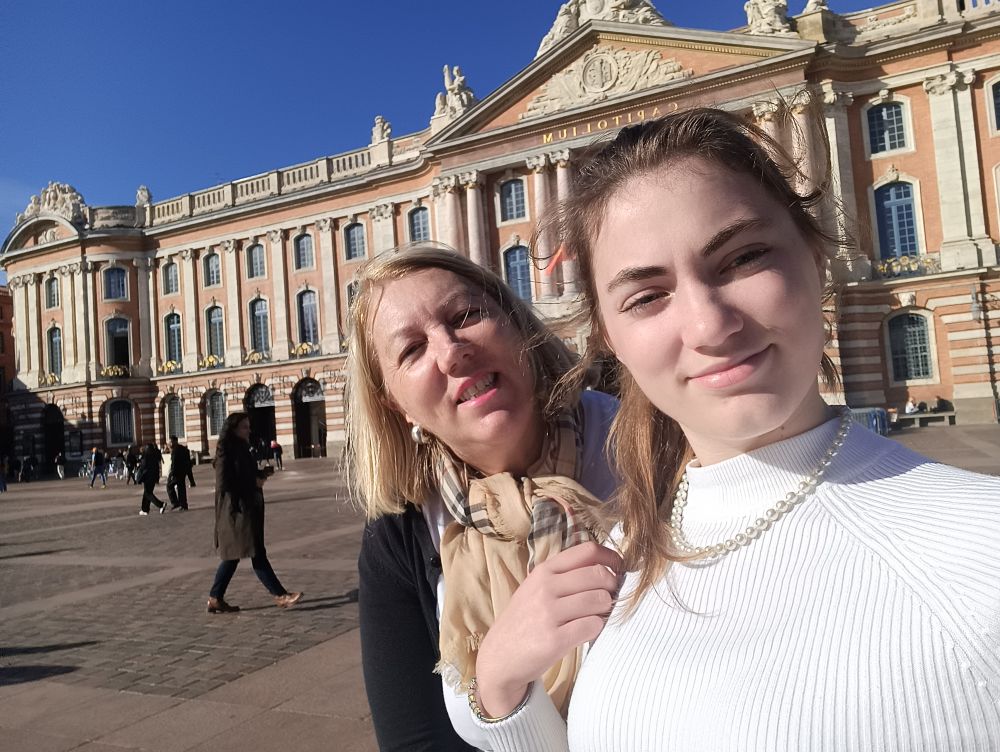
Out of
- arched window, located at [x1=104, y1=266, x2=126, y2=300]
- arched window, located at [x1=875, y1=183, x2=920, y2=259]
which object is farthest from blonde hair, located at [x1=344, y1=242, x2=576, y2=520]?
arched window, located at [x1=104, y1=266, x2=126, y2=300]

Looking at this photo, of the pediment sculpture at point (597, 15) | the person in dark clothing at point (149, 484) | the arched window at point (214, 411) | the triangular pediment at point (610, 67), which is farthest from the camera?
the arched window at point (214, 411)

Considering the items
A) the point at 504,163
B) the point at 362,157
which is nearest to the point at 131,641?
the point at 504,163

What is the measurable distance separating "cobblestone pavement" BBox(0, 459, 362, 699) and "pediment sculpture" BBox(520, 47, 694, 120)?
64.9 feet

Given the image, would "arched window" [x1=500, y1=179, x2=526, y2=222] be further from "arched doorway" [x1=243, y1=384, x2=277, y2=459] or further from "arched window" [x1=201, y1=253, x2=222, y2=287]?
"arched window" [x1=201, y1=253, x2=222, y2=287]

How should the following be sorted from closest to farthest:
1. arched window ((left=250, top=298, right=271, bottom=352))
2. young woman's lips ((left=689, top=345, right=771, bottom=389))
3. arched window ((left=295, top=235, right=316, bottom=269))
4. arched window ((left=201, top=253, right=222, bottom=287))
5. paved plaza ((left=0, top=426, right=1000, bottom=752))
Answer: young woman's lips ((left=689, top=345, right=771, bottom=389)) → paved plaza ((left=0, top=426, right=1000, bottom=752)) → arched window ((left=295, top=235, right=316, bottom=269)) → arched window ((left=250, top=298, right=271, bottom=352)) → arched window ((left=201, top=253, right=222, bottom=287))

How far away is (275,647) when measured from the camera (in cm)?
563

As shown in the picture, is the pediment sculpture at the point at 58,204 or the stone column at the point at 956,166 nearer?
the stone column at the point at 956,166

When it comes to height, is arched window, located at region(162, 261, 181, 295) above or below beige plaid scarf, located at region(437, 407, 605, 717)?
above

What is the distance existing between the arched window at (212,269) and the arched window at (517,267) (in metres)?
16.2

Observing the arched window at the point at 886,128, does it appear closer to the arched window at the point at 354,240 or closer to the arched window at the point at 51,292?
the arched window at the point at 354,240

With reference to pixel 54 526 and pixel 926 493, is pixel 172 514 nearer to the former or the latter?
pixel 54 526

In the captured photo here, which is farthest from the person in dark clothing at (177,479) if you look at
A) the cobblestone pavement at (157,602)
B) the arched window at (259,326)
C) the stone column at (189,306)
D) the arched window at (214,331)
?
the stone column at (189,306)

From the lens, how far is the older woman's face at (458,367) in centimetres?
169

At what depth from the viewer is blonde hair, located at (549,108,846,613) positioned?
3.91ft
